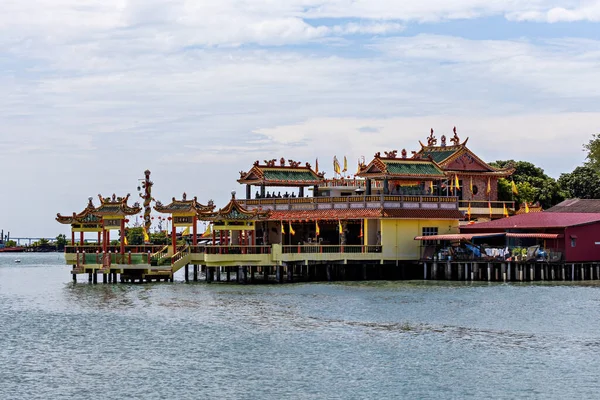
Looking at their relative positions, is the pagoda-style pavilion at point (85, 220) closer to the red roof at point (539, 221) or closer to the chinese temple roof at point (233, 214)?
the chinese temple roof at point (233, 214)

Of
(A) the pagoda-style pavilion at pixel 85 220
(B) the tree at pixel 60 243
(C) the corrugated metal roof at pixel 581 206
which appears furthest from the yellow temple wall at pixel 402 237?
(B) the tree at pixel 60 243

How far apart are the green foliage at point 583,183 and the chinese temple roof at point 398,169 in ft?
110

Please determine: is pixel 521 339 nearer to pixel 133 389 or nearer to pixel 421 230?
pixel 133 389

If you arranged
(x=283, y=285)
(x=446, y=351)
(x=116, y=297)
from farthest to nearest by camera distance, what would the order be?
(x=283, y=285) → (x=116, y=297) → (x=446, y=351)

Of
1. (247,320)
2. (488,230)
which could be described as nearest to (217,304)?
(247,320)

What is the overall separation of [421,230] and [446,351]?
107 ft

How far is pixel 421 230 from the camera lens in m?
72.5

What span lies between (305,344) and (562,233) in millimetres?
31560

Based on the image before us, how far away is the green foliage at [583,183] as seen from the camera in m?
105

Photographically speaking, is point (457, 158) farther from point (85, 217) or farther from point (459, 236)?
point (85, 217)

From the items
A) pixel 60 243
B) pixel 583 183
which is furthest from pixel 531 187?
pixel 60 243

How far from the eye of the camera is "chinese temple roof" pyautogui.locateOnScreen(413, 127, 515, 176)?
85938mm

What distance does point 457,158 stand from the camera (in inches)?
3401

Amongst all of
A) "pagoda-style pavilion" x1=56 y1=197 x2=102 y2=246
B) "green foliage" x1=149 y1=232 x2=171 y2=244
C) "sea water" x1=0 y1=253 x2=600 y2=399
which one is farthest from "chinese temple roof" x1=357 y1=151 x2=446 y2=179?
"green foliage" x1=149 y1=232 x2=171 y2=244
